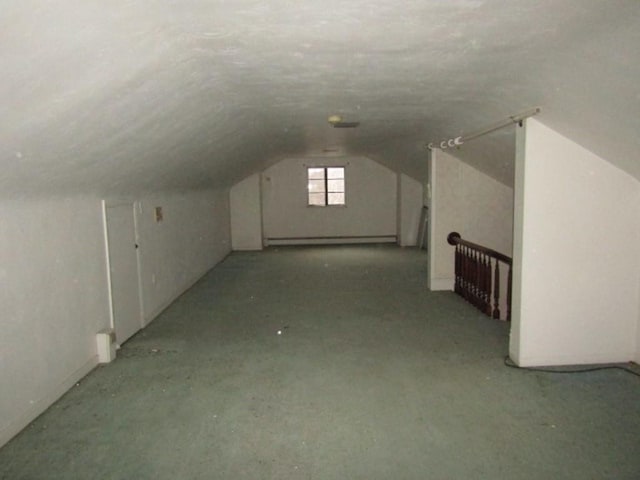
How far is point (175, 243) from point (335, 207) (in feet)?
18.7

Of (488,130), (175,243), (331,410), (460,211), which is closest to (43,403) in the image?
(331,410)

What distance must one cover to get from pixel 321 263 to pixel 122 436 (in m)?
6.18

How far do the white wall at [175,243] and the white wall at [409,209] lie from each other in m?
4.35

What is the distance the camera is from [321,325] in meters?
4.87

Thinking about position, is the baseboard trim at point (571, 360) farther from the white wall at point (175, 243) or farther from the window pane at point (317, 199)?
the window pane at point (317, 199)

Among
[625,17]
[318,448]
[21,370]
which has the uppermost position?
[625,17]

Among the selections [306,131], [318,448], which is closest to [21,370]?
[318,448]

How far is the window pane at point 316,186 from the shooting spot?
11305 millimetres

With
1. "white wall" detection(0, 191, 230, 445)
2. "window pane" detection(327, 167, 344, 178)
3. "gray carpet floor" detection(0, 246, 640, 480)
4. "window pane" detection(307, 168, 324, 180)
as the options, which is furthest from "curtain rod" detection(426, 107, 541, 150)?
"window pane" detection(307, 168, 324, 180)

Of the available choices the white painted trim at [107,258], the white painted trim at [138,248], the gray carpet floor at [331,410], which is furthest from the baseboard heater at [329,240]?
the white painted trim at [107,258]

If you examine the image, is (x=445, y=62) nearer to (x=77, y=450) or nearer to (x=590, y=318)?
(x=590, y=318)

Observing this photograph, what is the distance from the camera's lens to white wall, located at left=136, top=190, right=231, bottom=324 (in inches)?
199

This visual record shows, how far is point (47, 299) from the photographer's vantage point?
3102 millimetres

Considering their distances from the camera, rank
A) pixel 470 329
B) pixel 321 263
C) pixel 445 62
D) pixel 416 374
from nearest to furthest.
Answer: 1. pixel 445 62
2. pixel 416 374
3. pixel 470 329
4. pixel 321 263
